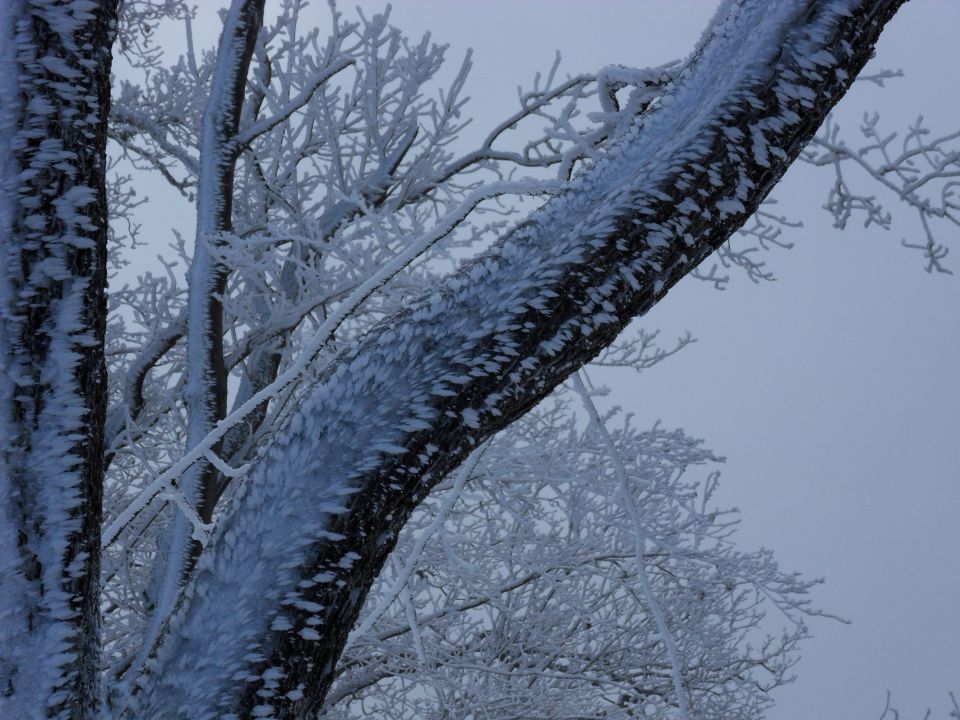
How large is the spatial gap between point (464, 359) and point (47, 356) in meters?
0.63

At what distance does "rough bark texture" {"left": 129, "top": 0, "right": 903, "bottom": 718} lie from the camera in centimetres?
133

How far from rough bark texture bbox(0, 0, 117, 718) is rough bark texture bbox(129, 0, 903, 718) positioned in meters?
0.17

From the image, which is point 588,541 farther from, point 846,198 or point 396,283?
point 846,198

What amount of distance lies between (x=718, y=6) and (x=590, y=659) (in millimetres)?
6967

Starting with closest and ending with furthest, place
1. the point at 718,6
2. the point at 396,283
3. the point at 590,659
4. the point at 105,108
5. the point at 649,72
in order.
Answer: the point at 105,108
the point at 718,6
the point at 649,72
the point at 396,283
the point at 590,659

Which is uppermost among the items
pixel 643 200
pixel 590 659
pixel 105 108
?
pixel 590 659

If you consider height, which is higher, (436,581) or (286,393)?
(286,393)

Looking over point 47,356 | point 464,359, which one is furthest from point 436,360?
point 47,356

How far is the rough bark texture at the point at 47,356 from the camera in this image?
141 cm

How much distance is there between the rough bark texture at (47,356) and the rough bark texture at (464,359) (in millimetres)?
174

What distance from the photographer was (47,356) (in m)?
1.43

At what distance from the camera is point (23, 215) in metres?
1.42

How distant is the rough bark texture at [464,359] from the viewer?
52.2 inches

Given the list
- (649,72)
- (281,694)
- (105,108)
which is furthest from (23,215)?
(649,72)
